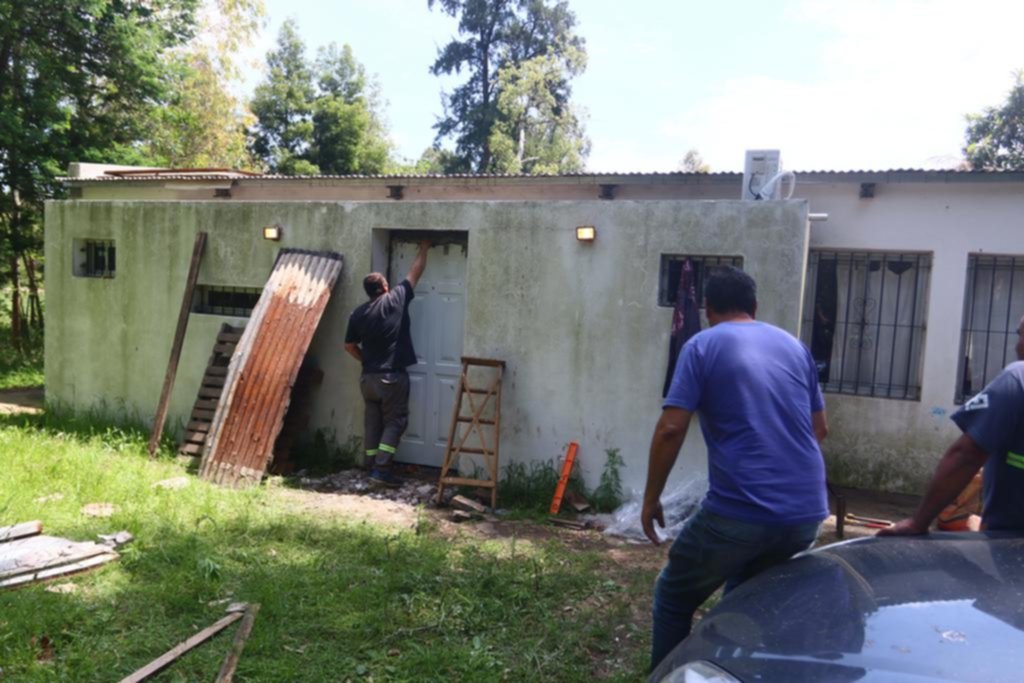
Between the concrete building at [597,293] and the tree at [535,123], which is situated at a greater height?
the tree at [535,123]

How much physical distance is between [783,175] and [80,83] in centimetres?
1309

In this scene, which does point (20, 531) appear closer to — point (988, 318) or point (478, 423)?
point (478, 423)

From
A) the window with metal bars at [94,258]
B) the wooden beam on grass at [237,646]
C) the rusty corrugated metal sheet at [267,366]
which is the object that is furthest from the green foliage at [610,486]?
the window with metal bars at [94,258]

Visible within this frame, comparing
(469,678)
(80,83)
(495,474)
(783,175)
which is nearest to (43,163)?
(80,83)

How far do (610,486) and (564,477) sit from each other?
42cm

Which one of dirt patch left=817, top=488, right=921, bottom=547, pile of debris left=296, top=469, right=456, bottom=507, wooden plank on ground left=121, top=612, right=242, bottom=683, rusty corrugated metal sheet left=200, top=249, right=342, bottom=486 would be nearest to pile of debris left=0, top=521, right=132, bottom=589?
wooden plank on ground left=121, top=612, right=242, bottom=683

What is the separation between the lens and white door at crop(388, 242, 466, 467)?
805cm

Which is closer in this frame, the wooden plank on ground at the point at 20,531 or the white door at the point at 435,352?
the wooden plank on ground at the point at 20,531

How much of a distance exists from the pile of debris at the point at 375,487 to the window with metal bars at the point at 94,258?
4.07 metres

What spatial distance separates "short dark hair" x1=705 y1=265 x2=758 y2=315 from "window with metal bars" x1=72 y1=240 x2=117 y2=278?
8.66m

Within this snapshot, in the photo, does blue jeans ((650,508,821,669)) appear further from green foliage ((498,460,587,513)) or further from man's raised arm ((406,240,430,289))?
man's raised arm ((406,240,430,289))

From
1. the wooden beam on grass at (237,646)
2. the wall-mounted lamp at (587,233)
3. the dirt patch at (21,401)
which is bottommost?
the dirt patch at (21,401)

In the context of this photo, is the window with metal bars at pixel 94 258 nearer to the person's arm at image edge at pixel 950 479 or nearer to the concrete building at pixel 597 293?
the concrete building at pixel 597 293

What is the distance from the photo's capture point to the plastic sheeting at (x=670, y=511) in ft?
20.7
